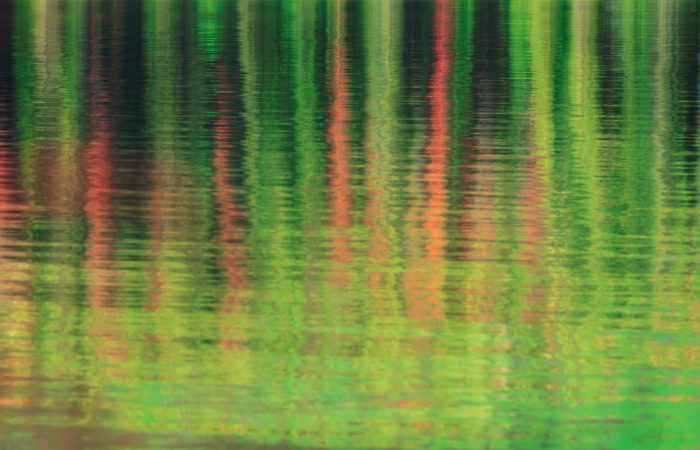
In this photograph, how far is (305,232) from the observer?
12992 millimetres

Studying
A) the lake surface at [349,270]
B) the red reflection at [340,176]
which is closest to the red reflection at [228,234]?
the lake surface at [349,270]

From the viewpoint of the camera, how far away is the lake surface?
26.8ft

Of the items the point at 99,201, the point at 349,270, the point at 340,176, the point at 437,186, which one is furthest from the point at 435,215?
the point at 99,201

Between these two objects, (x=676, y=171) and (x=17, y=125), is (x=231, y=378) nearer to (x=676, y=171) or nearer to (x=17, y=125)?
(x=676, y=171)

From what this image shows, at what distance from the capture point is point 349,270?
38.0ft

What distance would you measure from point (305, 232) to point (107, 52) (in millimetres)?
28053

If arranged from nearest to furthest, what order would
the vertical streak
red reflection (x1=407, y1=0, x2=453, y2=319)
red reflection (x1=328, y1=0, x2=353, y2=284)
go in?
red reflection (x1=407, y1=0, x2=453, y2=319) < the vertical streak < red reflection (x1=328, y1=0, x2=353, y2=284)

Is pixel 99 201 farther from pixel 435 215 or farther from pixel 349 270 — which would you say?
pixel 349 270

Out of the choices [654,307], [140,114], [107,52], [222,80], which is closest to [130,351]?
[654,307]

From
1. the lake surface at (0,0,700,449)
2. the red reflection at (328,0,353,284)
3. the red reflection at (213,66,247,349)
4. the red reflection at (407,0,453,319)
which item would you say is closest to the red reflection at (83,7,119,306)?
the lake surface at (0,0,700,449)

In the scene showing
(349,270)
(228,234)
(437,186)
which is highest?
(437,186)

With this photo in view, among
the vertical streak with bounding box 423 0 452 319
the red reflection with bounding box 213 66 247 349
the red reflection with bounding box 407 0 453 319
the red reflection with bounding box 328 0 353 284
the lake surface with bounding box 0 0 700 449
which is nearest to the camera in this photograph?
the lake surface with bounding box 0 0 700 449

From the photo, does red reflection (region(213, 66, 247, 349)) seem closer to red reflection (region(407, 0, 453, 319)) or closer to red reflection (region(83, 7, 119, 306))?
red reflection (region(83, 7, 119, 306))

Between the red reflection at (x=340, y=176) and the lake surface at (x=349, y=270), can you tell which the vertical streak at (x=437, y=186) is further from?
the red reflection at (x=340, y=176)
